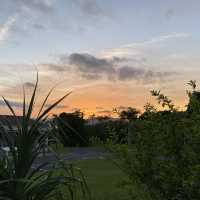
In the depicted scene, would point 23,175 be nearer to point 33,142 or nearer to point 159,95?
point 33,142

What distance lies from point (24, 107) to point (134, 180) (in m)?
1.36

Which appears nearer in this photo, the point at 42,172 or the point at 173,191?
the point at 173,191

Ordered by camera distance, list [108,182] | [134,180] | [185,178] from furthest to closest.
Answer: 1. [108,182]
2. [134,180]
3. [185,178]

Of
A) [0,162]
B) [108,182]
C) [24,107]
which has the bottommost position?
[108,182]

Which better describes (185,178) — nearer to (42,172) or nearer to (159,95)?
(159,95)

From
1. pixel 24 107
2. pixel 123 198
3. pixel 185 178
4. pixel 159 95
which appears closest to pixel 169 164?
pixel 185 178

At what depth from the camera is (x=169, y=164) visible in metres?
5.30

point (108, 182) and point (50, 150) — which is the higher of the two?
point (50, 150)

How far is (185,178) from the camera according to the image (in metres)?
5.16

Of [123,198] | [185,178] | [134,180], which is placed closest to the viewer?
[185,178]

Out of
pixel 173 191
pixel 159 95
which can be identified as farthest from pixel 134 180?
pixel 159 95

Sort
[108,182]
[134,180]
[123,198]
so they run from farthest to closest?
[108,182]
[123,198]
[134,180]

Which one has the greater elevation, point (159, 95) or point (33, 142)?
point (159, 95)

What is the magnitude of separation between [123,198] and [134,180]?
20.8ft
